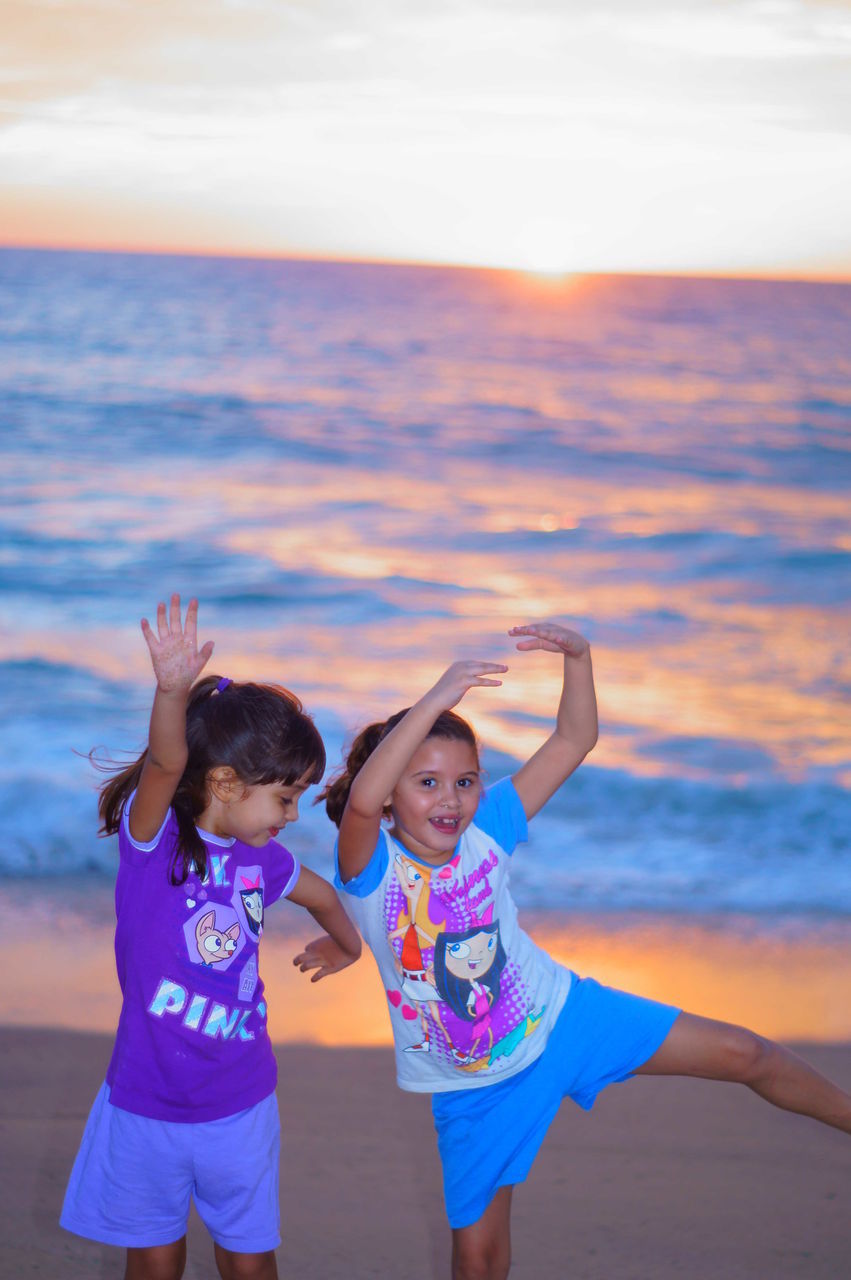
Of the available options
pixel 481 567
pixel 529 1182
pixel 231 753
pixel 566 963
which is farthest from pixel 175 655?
pixel 481 567

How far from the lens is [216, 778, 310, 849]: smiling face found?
2.57 m

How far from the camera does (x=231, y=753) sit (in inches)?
101

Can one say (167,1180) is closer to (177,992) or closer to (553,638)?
(177,992)

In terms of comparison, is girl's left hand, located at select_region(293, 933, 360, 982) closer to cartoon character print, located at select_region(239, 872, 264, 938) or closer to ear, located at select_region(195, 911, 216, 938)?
cartoon character print, located at select_region(239, 872, 264, 938)

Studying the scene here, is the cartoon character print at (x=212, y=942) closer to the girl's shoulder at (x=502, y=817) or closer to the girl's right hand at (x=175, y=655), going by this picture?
the girl's right hand at (x=175, y=655)

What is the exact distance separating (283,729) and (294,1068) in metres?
1.85

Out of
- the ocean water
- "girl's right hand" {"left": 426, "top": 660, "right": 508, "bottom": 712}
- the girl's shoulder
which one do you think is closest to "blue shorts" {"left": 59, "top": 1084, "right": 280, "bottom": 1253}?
the girl's shoulder

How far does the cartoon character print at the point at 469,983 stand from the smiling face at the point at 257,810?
1.49 ft

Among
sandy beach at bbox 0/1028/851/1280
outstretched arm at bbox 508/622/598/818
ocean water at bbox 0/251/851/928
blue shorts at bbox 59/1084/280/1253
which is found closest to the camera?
blue shorts at bbox 59/1084/280/1253

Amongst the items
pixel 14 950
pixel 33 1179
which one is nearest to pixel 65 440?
pixel 14 950

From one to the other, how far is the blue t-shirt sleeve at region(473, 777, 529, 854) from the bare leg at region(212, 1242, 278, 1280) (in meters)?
0.94

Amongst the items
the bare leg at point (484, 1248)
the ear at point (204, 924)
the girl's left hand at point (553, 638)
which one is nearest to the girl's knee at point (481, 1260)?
the bare leg at point (484, 1248)

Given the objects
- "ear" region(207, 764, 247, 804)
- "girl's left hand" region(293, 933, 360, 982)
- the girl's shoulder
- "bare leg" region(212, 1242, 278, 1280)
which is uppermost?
"ear" region(207, 764, 247, 804)

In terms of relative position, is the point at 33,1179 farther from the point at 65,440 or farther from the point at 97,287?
the point at 97,287
